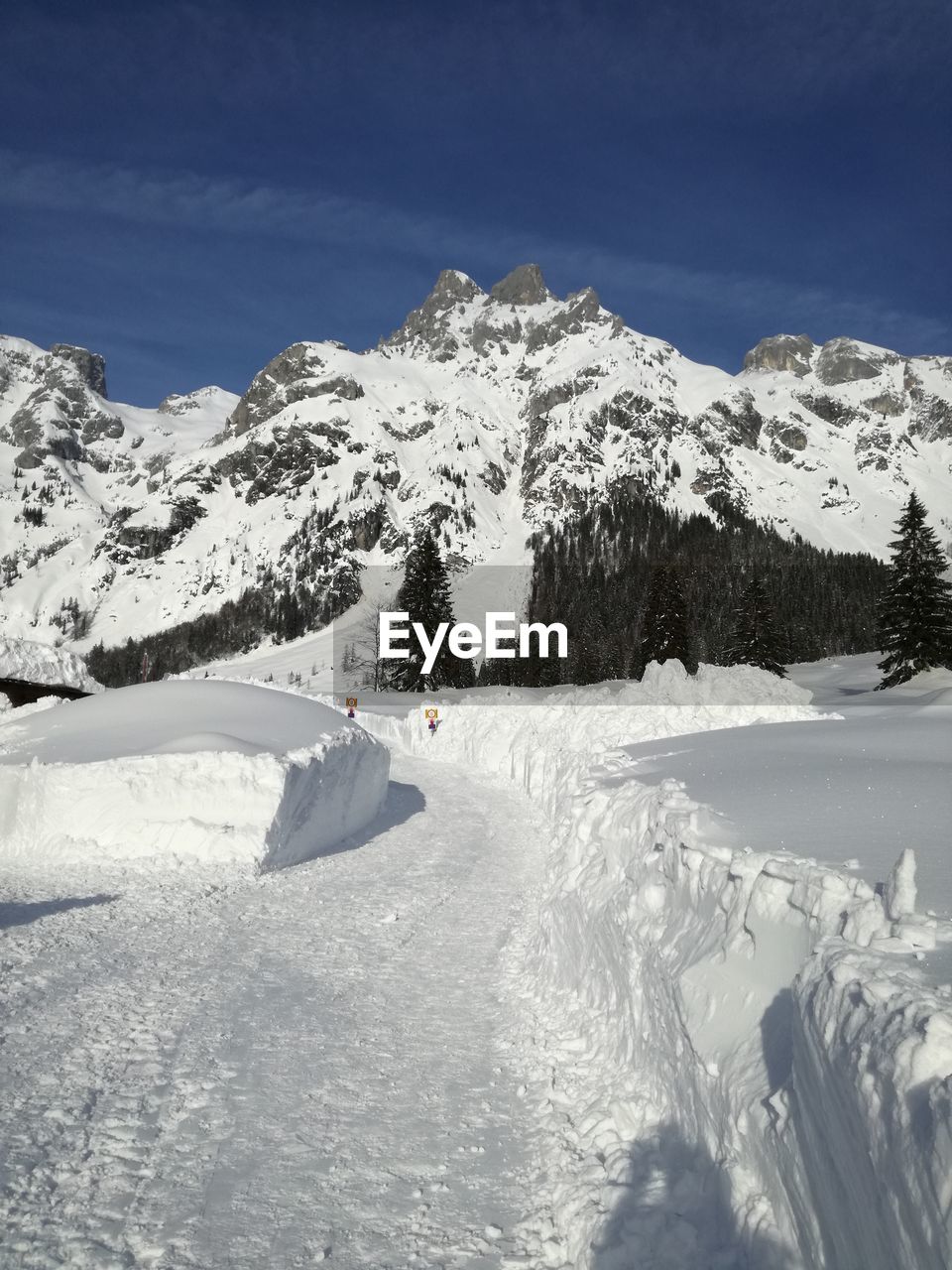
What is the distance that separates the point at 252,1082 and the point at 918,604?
41.2m

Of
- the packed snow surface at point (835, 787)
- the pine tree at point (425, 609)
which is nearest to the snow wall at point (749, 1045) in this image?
the packed snow surface at point (835, 787)

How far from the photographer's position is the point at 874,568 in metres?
137

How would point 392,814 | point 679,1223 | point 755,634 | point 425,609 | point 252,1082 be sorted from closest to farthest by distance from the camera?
point 679,1223 < point 252,1082 < point 392,814 < point 755,634 < point 425,609

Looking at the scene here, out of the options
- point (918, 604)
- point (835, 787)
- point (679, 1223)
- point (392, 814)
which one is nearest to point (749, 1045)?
point (679, 1223)

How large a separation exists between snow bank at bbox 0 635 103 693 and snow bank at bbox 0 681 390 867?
75.0ft

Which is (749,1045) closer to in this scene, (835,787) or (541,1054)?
(541,1054)

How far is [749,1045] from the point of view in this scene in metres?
4.06

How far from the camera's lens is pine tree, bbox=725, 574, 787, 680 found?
5494 cm

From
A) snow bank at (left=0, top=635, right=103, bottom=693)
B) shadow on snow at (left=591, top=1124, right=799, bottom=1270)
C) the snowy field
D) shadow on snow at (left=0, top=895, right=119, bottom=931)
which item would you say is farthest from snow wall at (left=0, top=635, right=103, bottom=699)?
shadow on snow at (left=591, top=1124, right=799, bottom=1270)

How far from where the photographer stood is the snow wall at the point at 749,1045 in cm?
262

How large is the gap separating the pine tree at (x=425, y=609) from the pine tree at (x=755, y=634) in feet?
74.5

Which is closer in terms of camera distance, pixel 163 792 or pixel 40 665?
pixel 163 792

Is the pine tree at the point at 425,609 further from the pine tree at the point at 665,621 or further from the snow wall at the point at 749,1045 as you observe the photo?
the snow wall at the point at 749,1045

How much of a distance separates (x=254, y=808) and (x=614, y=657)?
70.6 m
